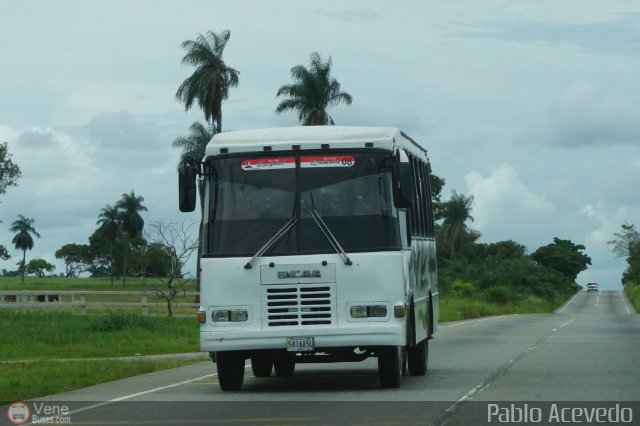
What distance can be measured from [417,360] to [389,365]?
2990mm

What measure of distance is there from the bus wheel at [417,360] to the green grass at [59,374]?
4.55 meters

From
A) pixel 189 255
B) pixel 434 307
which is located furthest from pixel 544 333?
pixel 434 307

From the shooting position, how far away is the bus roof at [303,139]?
16.8 metres

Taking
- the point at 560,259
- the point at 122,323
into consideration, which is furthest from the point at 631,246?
the point at 122,323

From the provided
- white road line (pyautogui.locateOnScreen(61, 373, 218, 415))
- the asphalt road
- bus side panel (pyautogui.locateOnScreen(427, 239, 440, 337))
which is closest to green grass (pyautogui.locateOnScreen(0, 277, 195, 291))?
bus side panel (pyautogui.locateOnScreen(427, 239, 440, 337))

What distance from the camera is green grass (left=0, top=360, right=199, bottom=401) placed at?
17728 millimetres

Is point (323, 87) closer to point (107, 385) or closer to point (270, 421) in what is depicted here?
point (107, 385)

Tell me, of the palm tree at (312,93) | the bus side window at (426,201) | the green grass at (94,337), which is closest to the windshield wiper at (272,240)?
the bus side window at (426,201)

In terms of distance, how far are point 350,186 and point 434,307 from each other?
5.59m

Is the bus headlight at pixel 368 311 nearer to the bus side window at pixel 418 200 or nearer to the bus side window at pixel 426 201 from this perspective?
the bus side window at pixel 418 200

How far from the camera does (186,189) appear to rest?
1623cm

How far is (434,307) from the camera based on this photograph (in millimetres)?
21672

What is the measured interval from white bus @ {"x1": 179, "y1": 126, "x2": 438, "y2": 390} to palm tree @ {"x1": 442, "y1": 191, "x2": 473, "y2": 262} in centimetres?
11283

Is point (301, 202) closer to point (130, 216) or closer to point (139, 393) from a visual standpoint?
point (139, 393)
